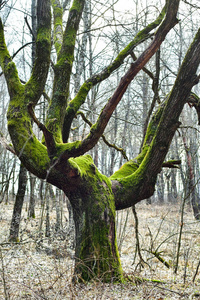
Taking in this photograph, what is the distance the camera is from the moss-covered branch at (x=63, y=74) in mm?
3699

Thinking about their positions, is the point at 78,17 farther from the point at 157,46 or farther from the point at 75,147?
the point at 75,147

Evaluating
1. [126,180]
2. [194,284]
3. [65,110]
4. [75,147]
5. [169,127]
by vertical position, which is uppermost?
[65,110]

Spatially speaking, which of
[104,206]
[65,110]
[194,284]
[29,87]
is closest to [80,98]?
[65,110]

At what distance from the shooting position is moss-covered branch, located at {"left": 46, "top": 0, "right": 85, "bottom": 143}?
146 inches

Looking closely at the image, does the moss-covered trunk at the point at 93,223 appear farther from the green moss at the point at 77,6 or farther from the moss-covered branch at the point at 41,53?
the green moss at the point at 77,6

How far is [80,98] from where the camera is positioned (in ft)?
13.6

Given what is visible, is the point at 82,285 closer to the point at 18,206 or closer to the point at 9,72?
the point at 9,72

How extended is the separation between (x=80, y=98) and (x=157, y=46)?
144cm

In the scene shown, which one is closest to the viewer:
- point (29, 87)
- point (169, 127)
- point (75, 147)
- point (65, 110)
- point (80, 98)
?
point (75, 147)

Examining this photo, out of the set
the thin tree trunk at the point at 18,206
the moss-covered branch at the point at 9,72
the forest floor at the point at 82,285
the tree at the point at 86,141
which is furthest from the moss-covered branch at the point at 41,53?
the thin tree trunk at the point at 18,206

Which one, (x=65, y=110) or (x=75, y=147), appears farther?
(x=65, y=110)

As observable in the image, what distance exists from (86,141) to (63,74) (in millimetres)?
1408

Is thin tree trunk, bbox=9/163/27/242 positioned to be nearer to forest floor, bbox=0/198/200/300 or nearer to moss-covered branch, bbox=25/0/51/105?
forest floor, bbox=0/198/200/300

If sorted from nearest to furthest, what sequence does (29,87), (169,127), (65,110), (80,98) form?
(169,127) → (29,87) → (65,110) → (80,98)
